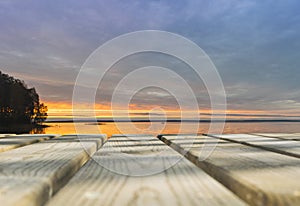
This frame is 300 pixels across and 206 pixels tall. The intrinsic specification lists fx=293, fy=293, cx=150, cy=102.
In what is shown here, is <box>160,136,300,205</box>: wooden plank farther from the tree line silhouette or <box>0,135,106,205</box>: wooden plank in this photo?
the tree line silhouette

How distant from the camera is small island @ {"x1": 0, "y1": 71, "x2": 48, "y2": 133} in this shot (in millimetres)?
32094

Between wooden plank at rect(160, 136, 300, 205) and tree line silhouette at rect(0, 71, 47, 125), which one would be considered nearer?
wooden plank at rect(160, 136, 300, 205)

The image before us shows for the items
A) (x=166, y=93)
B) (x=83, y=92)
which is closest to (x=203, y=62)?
(x=166, y=93)

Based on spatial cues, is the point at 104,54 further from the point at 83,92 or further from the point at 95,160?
the point at 95,160

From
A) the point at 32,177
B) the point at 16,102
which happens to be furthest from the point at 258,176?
the point at 16,102

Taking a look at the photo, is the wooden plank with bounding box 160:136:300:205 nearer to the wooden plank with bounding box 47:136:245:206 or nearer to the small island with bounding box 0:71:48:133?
the wooden plank with bounding box 47:136:245:206

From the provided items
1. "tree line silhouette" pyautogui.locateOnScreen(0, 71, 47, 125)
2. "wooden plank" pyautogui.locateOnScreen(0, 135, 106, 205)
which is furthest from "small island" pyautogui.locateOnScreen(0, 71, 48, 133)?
"wooden plank" pyautogui.locateOnScreen(0, 135, 106, 205)

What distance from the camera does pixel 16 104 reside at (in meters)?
32.7

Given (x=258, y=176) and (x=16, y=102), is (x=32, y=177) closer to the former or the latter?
(x=258, y=176)

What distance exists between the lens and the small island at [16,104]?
3209 centimetres

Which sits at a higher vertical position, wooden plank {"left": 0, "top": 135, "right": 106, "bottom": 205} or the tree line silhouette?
the tree line silhouette

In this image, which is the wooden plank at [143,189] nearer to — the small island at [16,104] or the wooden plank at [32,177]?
the wooden plank at [32,177]

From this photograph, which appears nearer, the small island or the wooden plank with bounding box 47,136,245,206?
the wooden plank with bounding box 47,136,245,206

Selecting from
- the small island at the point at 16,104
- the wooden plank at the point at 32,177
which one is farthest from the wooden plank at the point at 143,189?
the small island at the point at 16,104
